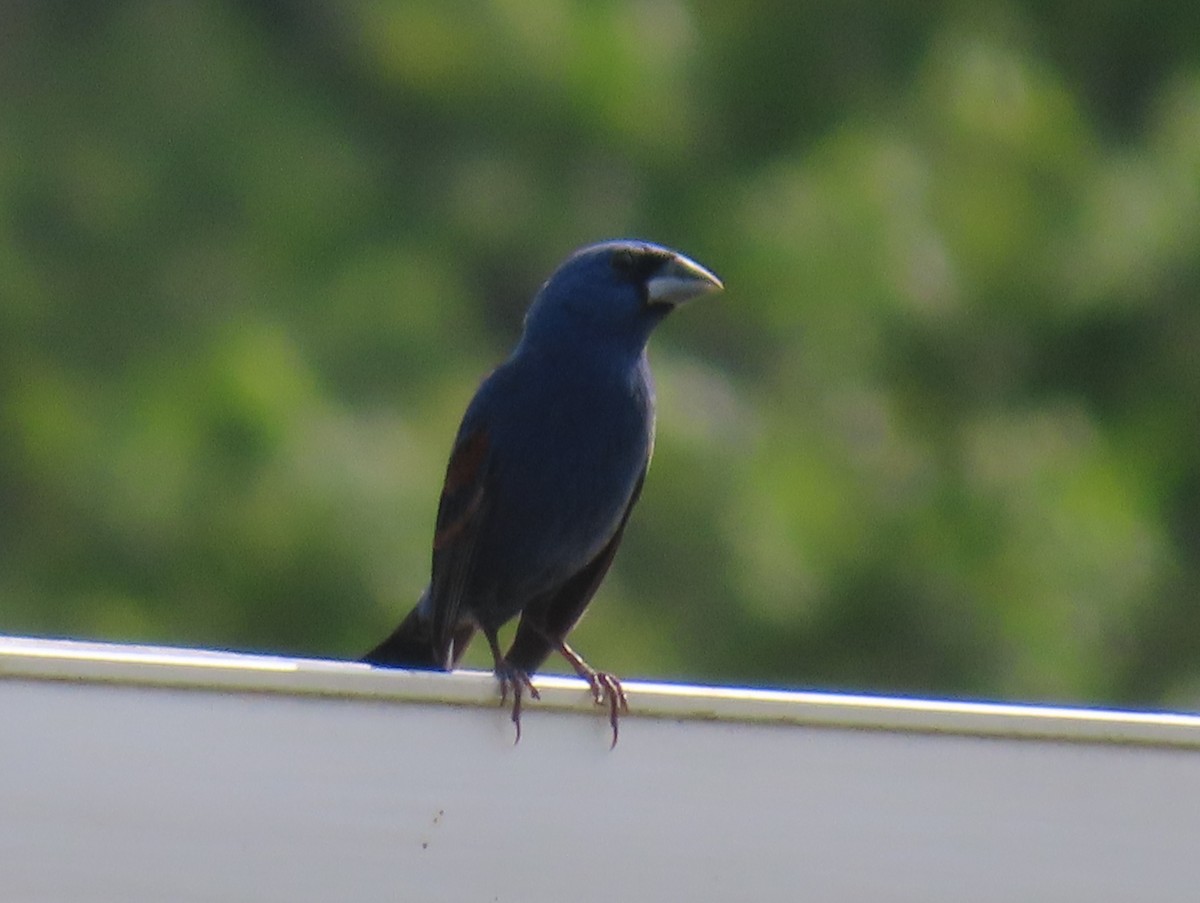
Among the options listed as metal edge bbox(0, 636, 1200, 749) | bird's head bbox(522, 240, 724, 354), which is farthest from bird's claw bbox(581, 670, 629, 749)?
bird's head bbox(522, 240, 724, 354)

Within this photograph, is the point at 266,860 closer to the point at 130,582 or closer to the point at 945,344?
the point at 130,582

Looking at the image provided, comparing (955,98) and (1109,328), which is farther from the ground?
(955,98)

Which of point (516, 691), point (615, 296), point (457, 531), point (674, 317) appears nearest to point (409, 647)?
point (457, 531)

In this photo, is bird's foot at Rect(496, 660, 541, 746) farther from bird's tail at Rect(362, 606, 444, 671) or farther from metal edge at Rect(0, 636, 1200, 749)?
bird's tail at Rect(362, 606, 444, 671)

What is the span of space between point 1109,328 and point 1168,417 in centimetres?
32

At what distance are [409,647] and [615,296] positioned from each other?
0.63 m

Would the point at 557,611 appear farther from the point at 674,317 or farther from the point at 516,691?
the point at 674,317

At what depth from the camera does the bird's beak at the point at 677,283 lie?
3209 millimetres

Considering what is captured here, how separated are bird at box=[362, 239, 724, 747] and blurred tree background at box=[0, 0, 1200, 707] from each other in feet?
6.45

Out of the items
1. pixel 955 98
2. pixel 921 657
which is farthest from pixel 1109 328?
pixel 921 657

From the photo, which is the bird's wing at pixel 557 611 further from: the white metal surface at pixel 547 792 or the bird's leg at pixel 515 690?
the white metal surface at pixel 547 792

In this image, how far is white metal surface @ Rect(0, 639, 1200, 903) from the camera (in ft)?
5.37

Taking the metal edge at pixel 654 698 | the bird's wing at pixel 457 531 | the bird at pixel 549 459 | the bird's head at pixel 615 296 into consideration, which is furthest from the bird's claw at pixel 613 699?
the bird's head at pixel 615 296

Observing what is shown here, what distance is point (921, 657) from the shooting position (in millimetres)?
5520
